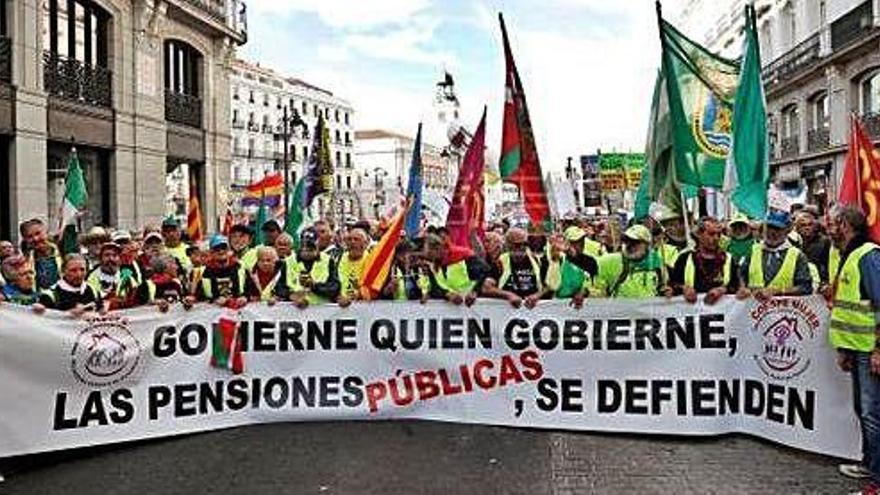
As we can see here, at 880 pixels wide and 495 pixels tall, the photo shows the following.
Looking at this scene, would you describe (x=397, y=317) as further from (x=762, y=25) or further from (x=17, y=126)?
(x=762, y=25)

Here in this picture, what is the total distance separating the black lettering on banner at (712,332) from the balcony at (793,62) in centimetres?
3179

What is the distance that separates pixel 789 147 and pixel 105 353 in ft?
124

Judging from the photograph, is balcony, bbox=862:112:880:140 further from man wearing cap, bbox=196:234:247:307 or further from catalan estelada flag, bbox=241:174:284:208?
man wearing cap, bbox=196:234:247:307

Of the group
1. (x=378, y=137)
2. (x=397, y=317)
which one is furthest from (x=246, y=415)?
(x=378, y=137)

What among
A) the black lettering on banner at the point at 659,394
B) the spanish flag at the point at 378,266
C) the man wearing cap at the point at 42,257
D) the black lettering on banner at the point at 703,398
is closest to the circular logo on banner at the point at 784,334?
the black lettering on banner at the point at 703,398

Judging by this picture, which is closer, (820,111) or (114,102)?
(114,102)

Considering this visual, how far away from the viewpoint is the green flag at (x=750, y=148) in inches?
291

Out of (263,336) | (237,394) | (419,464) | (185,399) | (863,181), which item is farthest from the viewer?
(263,336)

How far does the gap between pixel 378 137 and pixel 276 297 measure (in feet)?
451

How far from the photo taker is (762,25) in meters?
47.5

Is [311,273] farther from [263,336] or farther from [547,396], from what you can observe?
[547,396]

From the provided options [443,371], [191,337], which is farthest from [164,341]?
[443,371]

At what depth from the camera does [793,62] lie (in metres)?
39.6

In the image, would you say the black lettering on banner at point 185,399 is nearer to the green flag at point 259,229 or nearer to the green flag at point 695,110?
the green flag at point 695,110
